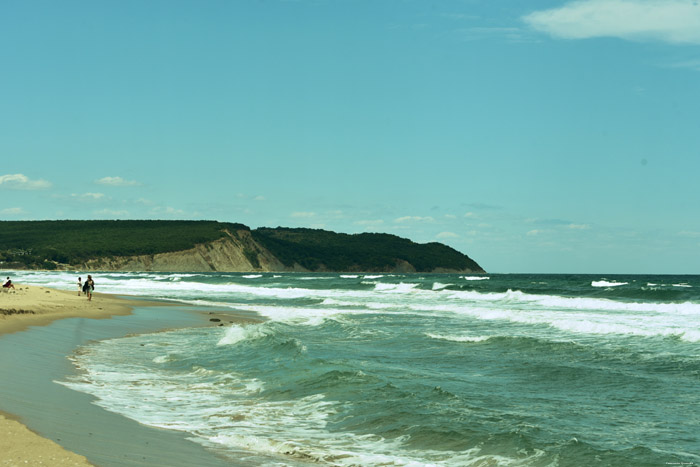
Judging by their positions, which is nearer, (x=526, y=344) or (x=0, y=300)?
(x=526, y=344)

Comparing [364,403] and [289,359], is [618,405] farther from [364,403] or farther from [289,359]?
[289,359]

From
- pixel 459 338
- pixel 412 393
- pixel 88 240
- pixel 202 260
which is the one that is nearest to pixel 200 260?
pixel 202 260

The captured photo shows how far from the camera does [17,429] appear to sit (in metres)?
8.20

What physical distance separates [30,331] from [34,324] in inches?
96.8

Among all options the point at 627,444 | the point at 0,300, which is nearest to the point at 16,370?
the point at 627,444

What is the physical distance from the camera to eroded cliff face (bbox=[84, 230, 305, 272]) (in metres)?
153

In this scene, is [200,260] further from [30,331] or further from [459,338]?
[459,338]

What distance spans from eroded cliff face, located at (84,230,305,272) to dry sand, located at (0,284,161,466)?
118273mm

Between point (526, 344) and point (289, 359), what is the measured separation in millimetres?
7685

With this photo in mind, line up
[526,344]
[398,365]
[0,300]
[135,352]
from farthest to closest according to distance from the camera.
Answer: [0,300] → [526,344] → [135,352] → [398,365]

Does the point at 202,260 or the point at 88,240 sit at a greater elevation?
the point at 88,240

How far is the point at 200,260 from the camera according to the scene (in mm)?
156500

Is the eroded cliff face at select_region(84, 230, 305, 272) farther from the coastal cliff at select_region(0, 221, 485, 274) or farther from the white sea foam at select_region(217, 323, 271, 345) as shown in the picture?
the white sea foam at select_region(217, 323, 271, 345)

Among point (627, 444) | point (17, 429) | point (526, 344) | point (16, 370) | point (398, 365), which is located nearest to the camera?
point (17, 429)
